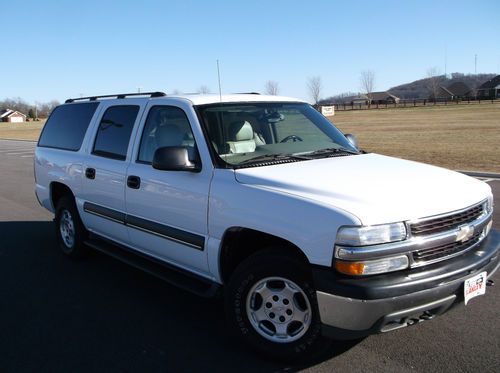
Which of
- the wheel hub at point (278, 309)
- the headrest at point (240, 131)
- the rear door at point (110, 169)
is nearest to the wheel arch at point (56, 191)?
the rear door at point (110, 169)

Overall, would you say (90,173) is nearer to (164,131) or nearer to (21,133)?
(164,131)

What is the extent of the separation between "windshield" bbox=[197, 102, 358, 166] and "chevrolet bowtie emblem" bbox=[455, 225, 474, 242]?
4.36 feet

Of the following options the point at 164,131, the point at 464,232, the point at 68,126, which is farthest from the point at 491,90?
the point at 464,232

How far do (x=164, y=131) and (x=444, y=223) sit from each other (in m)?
2.42

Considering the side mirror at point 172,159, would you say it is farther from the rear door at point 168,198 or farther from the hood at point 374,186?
the hood at point 374,186

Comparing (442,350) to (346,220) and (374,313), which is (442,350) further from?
(346,220)

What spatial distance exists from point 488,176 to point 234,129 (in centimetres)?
921

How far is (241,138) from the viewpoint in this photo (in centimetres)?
398

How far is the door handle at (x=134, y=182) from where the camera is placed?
4227 mm

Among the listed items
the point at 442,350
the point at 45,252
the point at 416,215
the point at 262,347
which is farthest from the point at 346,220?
the point at 45,252

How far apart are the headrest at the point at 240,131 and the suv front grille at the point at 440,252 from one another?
5.69ft

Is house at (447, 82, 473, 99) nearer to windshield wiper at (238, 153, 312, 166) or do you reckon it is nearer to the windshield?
the windshield

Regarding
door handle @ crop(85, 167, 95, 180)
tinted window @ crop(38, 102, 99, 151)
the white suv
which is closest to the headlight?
the white suv

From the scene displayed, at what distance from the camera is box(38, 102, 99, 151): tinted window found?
5418 mm
